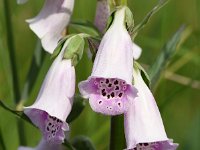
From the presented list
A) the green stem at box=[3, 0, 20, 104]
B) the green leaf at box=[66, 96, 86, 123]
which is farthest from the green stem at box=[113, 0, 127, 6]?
the green stem at box=[3, 0, 20, 104]

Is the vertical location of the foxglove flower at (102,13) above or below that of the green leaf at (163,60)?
above

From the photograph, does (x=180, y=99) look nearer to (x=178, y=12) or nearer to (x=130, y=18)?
(x=178, y=12)

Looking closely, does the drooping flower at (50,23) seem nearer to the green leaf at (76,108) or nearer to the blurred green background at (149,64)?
the green leaf at (76,108)

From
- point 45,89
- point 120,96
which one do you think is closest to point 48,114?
point 45,89

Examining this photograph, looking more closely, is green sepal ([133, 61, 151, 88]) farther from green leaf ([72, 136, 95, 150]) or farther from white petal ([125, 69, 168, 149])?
green leaf ([72, 136, 95, 150])

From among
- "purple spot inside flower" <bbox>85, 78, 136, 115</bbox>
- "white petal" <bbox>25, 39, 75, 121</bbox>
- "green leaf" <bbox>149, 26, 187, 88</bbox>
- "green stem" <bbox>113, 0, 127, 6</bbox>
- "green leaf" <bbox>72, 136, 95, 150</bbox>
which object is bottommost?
"green leaf" <bbox>72, 136, 95, 150</bbox>

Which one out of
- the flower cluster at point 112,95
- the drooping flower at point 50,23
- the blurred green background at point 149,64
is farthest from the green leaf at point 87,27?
the blurred green background at point 149,64
